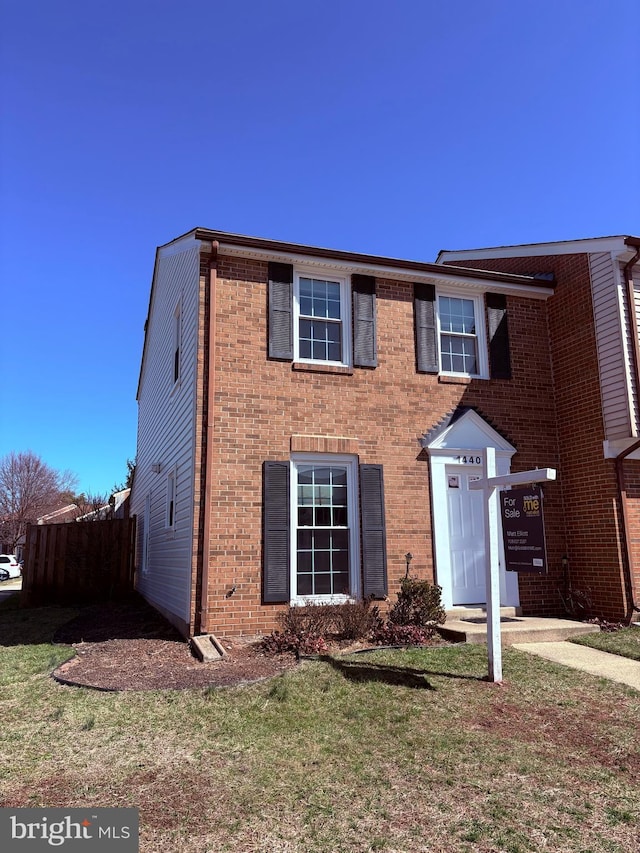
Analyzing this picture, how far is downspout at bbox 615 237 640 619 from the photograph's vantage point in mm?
8938

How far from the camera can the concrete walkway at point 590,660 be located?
6.32 m

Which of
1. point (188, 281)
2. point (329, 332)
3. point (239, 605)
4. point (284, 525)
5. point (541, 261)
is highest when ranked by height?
point (541, 261)

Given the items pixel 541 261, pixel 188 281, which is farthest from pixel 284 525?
pixel 541 261

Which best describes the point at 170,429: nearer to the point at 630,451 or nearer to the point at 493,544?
the point at 493,544

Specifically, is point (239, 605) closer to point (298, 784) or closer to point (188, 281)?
point (298, 784)

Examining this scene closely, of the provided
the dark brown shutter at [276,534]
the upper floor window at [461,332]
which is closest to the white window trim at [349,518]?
the dark brown shutter at [276,534]

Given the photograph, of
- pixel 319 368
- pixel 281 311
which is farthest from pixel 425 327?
pixel 281 311

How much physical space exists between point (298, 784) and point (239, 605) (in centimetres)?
447

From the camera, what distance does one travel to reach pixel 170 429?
11.3m

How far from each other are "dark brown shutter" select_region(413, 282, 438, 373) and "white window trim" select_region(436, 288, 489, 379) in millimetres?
145

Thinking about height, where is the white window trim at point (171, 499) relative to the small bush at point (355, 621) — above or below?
above

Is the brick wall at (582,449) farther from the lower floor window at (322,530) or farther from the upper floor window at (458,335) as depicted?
the lower floor window at (322,530)

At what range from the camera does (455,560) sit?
939 cm

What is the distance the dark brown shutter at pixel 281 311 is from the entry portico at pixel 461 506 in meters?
2.66
